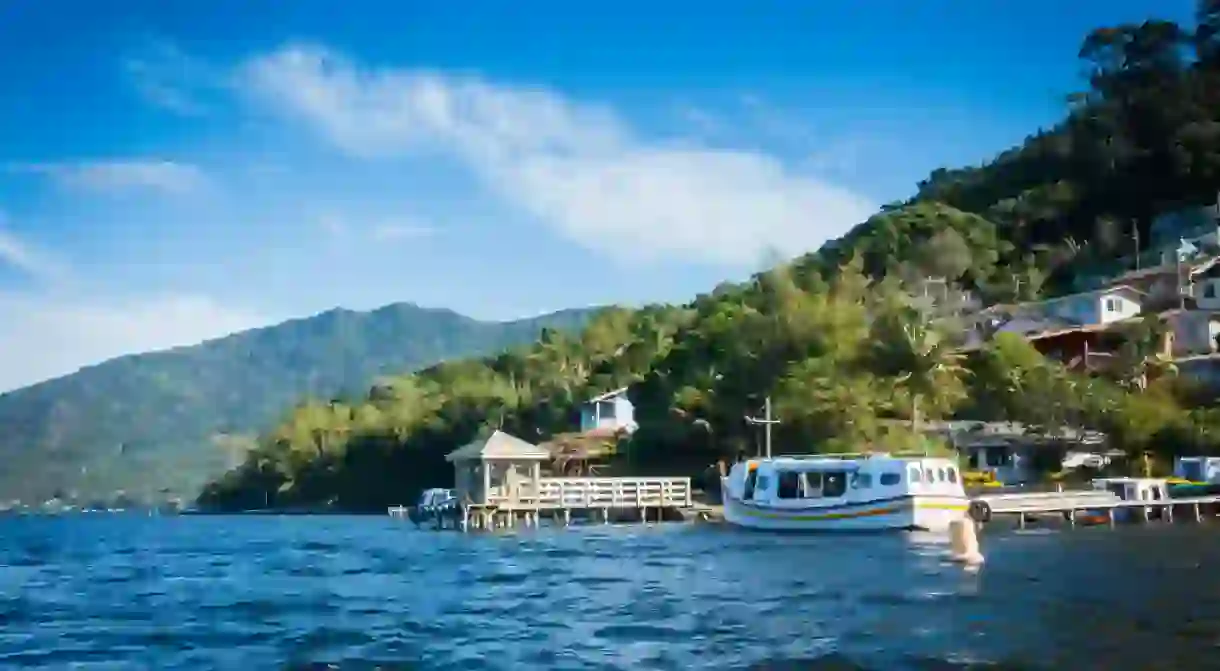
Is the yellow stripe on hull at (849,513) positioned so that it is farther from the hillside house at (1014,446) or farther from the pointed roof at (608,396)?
the pointed roof at (608,396)

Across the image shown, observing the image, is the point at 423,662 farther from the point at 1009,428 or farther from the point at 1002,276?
the point at 1002,276

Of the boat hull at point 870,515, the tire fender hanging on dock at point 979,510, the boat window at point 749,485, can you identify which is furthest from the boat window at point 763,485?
the tire fender hanging on dock at point 979,510

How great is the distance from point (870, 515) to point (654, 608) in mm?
24864

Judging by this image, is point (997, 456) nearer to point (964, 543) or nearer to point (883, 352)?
point (883, 352)

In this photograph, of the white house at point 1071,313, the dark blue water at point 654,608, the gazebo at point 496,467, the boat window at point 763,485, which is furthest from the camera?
the white house at point 1071,313

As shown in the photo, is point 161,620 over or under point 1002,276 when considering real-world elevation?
under

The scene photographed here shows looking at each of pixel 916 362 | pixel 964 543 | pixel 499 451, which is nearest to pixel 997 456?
pixel 916 362

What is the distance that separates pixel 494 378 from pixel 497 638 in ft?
356

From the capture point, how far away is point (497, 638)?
22188 millimetres

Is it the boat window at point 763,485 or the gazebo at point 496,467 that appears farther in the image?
the gazebo at point 496,467

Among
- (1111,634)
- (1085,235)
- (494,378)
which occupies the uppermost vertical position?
(1085,235)

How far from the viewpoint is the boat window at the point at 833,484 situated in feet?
168

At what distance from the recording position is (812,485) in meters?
52.6

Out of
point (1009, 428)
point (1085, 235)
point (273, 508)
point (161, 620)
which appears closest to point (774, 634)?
point (161, 620)
